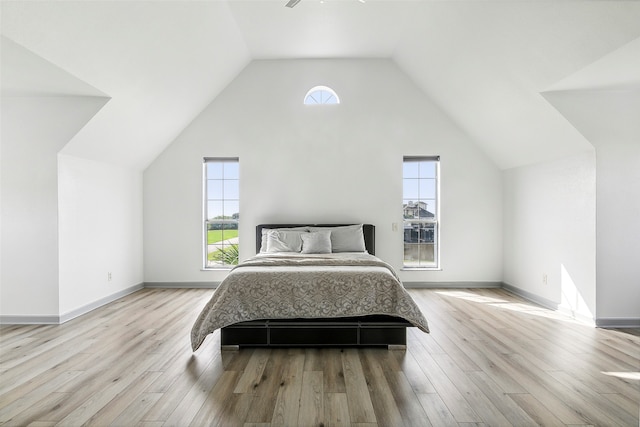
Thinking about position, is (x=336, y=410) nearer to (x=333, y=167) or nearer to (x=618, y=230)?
(x=618, y=230)

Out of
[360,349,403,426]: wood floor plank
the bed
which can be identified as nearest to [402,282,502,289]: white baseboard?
the bed

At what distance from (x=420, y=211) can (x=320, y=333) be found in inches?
127

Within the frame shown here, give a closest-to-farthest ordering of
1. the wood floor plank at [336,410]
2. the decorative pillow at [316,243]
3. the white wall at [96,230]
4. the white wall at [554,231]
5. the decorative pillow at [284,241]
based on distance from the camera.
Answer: the wood floor plank at [336,410], the white wall at [554,231], the white wall at [96,230], the decorative pillow at [316,243], the decorative pillow at [284,241]

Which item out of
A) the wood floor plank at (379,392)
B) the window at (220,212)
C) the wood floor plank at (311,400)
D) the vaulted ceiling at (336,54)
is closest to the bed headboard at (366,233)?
the window at (220,212)

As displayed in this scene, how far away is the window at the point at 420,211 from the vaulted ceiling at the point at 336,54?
2.90 feet

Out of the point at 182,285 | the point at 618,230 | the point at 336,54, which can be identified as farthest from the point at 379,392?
the point at 336,54

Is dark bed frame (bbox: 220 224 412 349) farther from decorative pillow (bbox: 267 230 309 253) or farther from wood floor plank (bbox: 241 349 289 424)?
decorative pillow (bbox: 267 230 309 253)

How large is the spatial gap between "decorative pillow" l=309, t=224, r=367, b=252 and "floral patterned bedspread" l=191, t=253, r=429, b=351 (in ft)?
5.84

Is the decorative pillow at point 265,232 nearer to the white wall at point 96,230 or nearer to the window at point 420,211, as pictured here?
the window at point 420,211

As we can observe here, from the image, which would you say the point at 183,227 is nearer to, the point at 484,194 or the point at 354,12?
the point at 354,12

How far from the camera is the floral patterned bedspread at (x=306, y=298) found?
2826mm

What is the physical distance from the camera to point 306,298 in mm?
2869

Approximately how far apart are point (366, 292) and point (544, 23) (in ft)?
8.76

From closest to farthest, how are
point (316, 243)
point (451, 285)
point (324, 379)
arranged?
1. point (324, 379)
2. point (316, 243)
3. point (451, 285)
